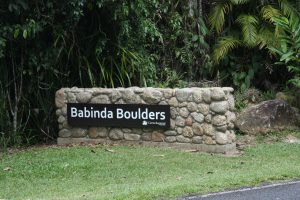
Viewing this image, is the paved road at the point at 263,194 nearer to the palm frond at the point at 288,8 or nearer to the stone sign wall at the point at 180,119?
the stone sign wall at the point at 180,119

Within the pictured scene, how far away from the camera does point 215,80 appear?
16719 millimetres

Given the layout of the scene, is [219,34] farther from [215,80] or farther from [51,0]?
[51,0]

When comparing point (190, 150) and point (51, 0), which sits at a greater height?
point (51, 0)

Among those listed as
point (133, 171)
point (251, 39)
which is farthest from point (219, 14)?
point (133, 171)

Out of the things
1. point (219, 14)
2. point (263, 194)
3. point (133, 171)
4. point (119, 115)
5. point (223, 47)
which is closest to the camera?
point (263, 194)

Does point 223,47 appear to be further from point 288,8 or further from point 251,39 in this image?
point 288,8

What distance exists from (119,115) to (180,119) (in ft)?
4.18

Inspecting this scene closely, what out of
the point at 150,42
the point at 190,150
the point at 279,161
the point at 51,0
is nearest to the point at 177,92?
the point at 190,150

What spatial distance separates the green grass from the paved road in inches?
9.5

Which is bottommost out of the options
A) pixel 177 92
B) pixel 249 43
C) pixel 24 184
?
pixel 24 184

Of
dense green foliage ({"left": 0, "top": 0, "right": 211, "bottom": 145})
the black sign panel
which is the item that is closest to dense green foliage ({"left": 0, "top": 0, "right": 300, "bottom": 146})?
dense green foliage ({"left": 0, "top": 0, "right": 211, "bottom": 145})

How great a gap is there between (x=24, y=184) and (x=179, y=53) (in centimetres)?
795

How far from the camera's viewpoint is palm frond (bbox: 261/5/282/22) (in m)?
15.8

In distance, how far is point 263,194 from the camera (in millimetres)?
7906
